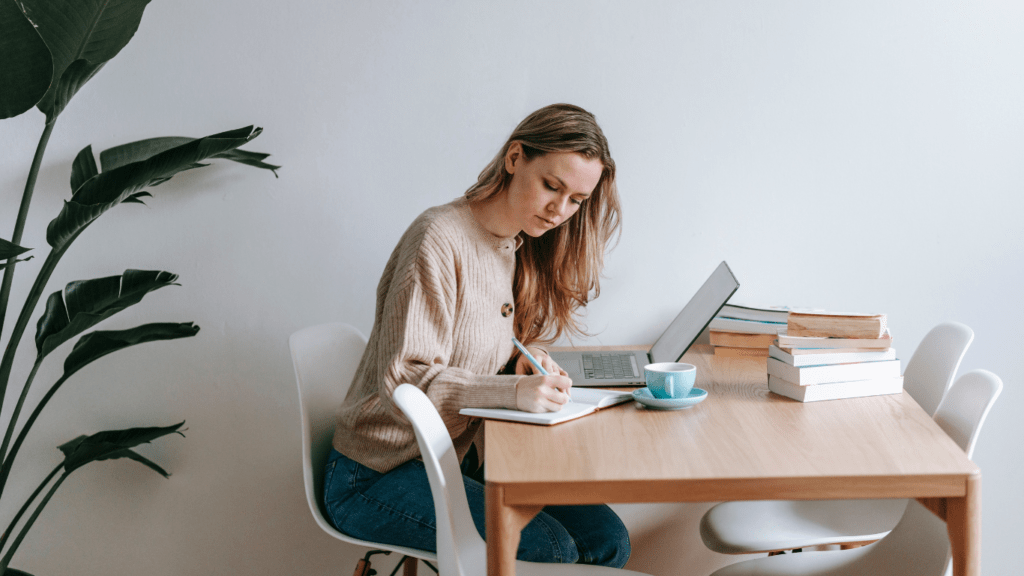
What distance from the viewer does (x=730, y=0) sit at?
1.95 m

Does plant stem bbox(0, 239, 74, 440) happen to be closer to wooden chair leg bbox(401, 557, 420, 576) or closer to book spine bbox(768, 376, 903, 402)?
wooden chair leg bbox(401, 557, 420, 576)

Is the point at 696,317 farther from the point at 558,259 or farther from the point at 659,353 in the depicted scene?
the point at 558,259

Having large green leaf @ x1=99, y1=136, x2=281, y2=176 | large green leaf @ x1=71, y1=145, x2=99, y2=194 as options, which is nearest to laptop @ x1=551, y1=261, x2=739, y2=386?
large green leaf @ x1=99, y1=136, x2=281, y2=176

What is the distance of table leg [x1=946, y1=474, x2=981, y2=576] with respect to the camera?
988 mm

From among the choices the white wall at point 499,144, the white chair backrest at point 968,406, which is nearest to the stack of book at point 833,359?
the white chair backrest at point 968,406

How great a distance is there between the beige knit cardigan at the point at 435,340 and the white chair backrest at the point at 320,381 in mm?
99

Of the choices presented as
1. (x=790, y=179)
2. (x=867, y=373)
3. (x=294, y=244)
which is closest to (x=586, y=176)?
(x=867, y=373)

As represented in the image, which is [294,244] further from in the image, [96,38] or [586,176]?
[586,176]

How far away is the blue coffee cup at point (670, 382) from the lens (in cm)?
133

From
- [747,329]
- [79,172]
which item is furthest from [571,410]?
[79,172]

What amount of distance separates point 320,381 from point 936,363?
1.41 m

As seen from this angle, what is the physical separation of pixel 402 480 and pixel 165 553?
114 cm

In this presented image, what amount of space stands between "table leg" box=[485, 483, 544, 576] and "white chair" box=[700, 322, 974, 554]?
707 mm

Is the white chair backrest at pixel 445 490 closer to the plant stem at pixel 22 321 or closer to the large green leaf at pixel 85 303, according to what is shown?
the large green leaf at pixel 85 303
